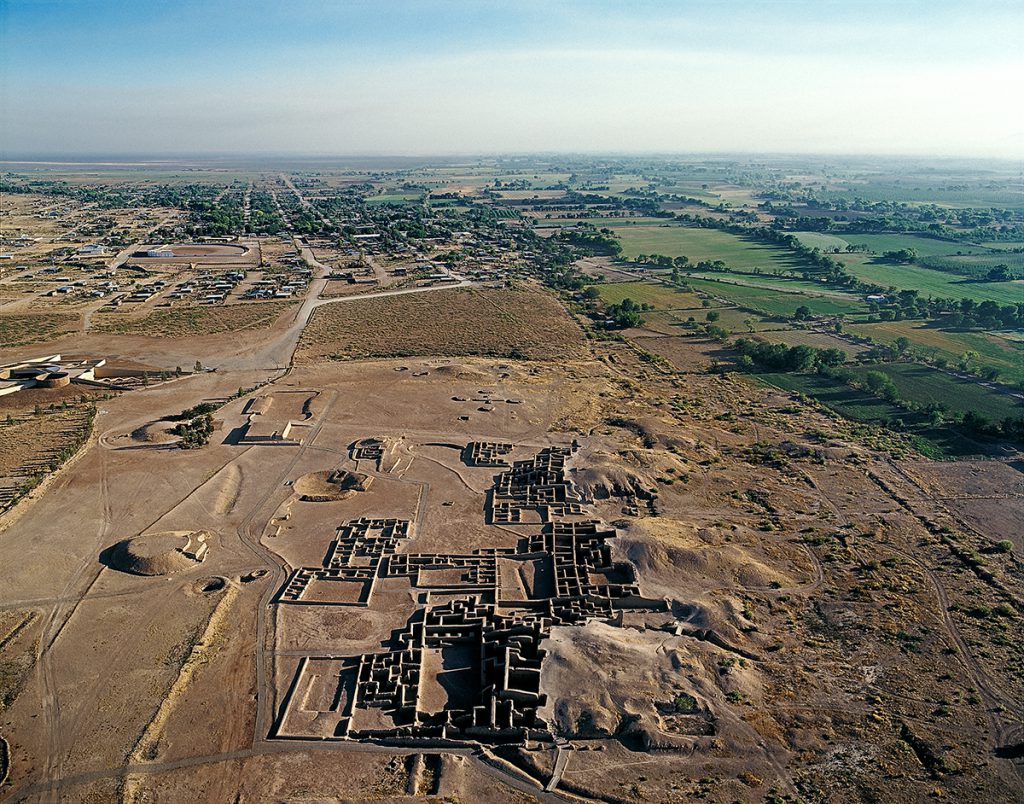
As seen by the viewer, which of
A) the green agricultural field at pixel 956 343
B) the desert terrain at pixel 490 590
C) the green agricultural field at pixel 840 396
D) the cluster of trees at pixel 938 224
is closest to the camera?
the desert terrain at pixel 490 590

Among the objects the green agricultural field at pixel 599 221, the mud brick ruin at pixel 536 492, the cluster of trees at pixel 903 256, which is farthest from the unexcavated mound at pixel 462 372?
the green agricultural field at pixel 599 221

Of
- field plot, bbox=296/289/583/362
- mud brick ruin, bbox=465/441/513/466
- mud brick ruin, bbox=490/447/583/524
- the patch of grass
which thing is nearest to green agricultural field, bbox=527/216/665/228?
the patch of grass

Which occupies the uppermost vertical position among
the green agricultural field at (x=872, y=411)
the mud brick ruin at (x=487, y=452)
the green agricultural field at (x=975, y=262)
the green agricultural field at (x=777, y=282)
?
the green agricultural field at (x=975, y=262)

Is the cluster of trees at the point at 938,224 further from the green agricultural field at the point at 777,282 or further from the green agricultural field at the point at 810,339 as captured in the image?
the green agricultural field at the point at 810,339

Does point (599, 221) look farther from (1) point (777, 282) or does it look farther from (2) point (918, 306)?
(2) point (918, 306)

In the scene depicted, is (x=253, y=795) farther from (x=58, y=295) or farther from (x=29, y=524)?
(x=58, y=295)

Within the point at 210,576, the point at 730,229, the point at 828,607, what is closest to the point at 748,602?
the point at 828,607

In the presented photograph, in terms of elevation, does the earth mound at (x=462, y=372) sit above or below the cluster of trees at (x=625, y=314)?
below
